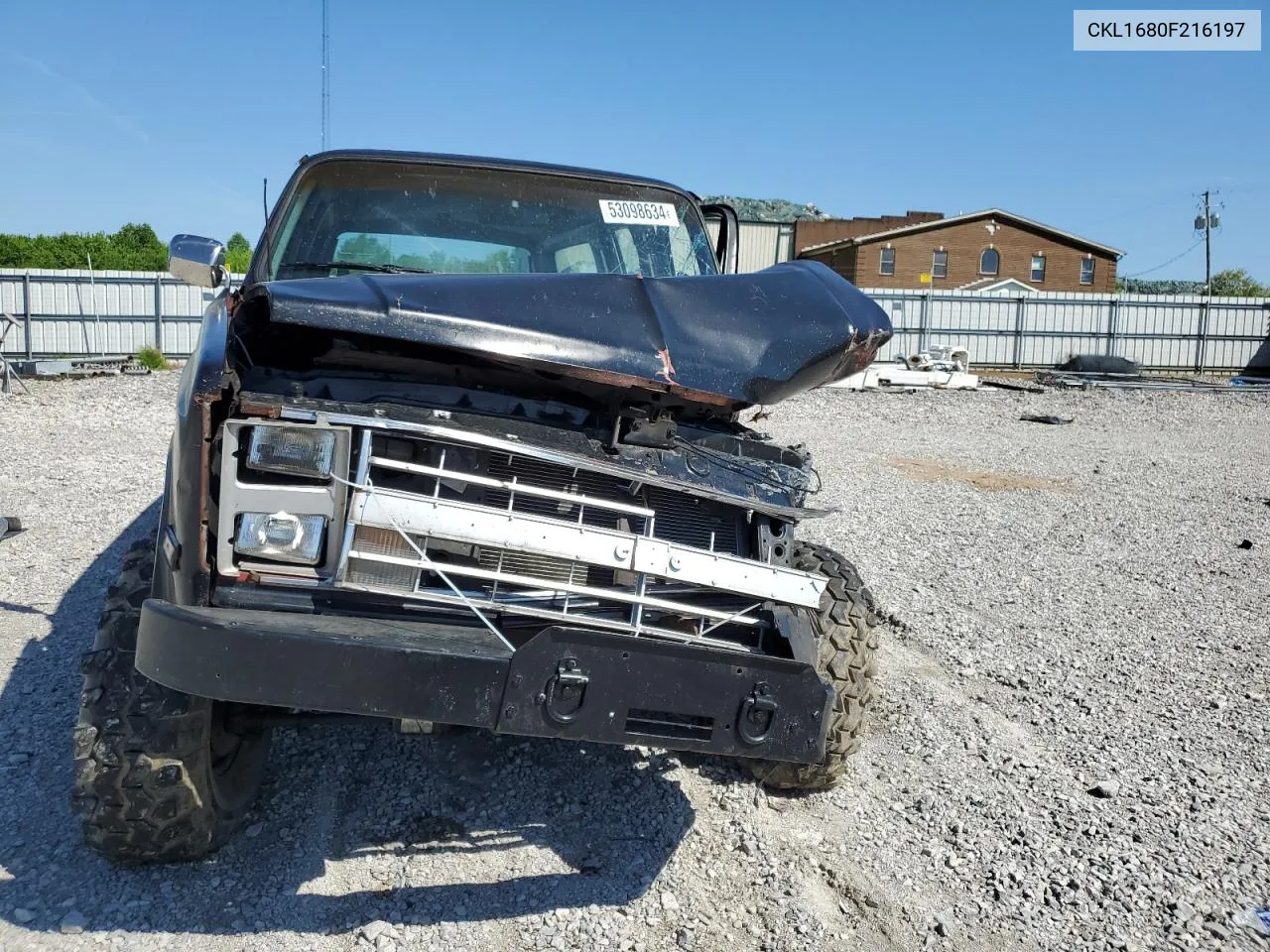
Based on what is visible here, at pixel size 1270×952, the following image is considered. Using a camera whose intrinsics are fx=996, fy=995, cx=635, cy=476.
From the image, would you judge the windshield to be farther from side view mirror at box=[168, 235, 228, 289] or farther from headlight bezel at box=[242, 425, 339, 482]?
headlight bezel at box=[242, 425, 339, 482]

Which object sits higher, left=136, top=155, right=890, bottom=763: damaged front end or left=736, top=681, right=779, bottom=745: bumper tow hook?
left=136, top=155, right=890, bottom=763: damaged front end

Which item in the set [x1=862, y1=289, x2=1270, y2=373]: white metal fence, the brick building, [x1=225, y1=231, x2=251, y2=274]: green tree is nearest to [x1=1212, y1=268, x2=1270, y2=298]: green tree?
the brick building

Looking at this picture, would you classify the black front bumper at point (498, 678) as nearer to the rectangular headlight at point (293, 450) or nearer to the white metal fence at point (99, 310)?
the rectangular headlight at point (293, 450)

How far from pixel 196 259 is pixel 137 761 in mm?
1889

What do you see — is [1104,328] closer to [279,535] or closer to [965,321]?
[965,321]

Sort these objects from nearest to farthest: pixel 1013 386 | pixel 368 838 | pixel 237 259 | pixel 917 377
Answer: pixel 368 838
pixel 917 377
pixel 1013 386
pixel 237 259

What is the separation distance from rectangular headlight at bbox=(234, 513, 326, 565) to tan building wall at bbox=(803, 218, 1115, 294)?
43.8m

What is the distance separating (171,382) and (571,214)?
513 inches

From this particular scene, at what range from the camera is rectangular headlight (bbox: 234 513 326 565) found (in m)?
2.31

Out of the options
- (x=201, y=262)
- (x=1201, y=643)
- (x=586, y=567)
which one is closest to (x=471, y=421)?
(x=586, y=567)

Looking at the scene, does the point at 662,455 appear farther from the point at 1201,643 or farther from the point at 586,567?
the point at 1201,643

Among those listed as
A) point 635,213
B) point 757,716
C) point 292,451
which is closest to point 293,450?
point 292,451

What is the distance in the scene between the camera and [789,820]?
327 cm

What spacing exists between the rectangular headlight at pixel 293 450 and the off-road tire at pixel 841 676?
1.61 meters
